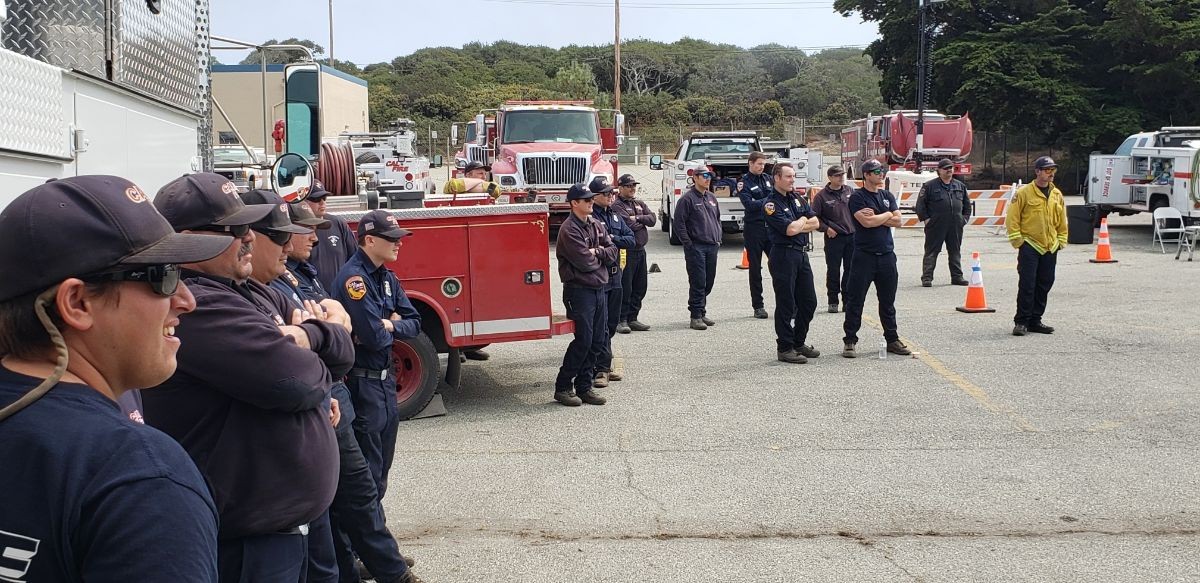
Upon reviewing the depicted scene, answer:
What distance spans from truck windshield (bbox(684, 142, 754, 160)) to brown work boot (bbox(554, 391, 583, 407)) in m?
14.4

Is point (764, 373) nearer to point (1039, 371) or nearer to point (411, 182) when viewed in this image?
point (1039, 371)

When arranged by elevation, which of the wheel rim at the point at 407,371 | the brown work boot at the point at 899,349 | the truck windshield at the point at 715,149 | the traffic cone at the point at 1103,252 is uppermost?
the truck windshield at the point at 715,149

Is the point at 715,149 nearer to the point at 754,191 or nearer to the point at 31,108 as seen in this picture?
the point at 754,191

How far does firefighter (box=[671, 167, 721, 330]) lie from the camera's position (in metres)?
12.6

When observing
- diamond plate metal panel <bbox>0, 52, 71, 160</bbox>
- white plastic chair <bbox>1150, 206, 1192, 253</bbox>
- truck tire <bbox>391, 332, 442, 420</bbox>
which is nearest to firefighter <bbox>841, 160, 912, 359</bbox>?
truck tire <bbox>391, 332, 442, 420</bbox>

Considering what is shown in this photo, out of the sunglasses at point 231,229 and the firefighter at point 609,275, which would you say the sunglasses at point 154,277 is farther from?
the firefighter at point 609,275

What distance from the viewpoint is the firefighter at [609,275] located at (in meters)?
9.32

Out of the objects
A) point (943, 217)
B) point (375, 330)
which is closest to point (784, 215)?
point (375, 330)

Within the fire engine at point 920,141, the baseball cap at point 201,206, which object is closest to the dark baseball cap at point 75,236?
the baseball cap at point 201,206

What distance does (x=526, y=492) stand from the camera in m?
6.46

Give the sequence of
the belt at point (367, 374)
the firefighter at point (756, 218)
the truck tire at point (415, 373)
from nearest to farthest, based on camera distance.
→ the belt at point (367, 374)
the truck tire at point (415, 373)
the firefighter at point (756, 218)

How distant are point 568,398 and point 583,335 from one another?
54 cm

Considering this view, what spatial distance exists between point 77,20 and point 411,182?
2020cm

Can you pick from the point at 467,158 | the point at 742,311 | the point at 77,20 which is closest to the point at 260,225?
the point at 77,20
